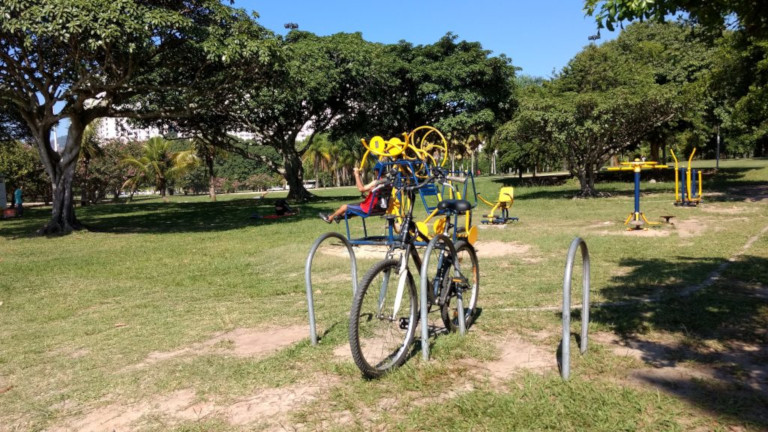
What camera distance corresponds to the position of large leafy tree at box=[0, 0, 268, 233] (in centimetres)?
1141

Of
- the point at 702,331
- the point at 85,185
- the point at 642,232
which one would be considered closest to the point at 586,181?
the point at 642,232

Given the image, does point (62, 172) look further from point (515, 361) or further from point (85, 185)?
point (85, 185)

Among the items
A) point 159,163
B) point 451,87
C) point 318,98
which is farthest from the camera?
point 159,163

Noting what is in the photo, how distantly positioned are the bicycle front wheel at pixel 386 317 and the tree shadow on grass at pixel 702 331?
1556 mm

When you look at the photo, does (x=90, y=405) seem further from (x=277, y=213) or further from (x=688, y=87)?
(x=688, y=87)

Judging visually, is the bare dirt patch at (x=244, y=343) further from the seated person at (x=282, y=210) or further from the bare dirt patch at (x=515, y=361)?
the seated person at (x=282, y=210)

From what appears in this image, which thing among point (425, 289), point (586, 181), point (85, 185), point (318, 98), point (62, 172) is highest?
point (318, 98)

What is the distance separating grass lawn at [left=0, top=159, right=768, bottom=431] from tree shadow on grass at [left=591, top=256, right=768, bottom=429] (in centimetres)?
2

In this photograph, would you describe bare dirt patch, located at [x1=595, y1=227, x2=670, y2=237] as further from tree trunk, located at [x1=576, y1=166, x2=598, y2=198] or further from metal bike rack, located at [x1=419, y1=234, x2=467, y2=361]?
tree trunk, located at [x1=576, y1=166, x2=598, y2=198]

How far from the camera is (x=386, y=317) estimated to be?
4.00m

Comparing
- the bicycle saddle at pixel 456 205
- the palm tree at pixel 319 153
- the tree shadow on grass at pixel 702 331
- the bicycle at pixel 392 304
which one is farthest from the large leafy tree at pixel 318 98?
the palm tree at pixel 319 153

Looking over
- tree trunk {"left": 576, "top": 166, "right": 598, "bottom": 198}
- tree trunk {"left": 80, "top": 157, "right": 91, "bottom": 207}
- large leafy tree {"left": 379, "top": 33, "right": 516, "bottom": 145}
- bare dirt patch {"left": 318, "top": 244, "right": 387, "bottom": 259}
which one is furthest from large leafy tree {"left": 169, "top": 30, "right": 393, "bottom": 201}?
bare dirt patch {"left": 318, "top": 244, "right": 387, "bottom": 259}

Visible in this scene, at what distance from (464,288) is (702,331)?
76.6 inches

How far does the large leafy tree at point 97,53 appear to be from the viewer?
11.4m
